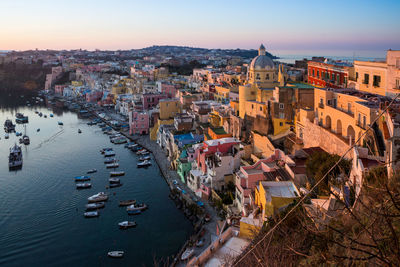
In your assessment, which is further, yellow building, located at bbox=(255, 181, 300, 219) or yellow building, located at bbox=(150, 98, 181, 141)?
yellow building, located at bbox=(150, 98, 181, 141)

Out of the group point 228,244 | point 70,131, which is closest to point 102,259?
point 228,244

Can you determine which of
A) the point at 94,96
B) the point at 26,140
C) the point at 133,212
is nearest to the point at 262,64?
the point at 133,212

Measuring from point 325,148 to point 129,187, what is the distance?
5.18 metres

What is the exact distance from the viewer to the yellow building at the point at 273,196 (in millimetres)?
Result: 5234

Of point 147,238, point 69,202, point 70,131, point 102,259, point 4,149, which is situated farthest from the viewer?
point 70,131

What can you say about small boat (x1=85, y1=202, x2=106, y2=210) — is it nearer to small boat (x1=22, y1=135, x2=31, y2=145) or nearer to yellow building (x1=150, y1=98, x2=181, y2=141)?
yellow building (x1=150, y1=98, x2=181, y2=141)

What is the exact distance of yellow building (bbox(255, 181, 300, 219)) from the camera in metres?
5.23

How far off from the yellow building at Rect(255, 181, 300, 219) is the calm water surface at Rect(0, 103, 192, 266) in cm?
188

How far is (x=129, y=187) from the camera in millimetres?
9664

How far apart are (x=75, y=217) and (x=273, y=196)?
470 centimetres

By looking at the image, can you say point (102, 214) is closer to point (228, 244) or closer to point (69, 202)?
point (69, 202)

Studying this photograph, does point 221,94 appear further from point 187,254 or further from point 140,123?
point 187,254

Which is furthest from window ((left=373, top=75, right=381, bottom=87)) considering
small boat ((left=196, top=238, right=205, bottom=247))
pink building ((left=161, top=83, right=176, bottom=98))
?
pink building ((left=161, top=83, right=176, bottom=98))

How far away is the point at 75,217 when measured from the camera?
26.5ft
